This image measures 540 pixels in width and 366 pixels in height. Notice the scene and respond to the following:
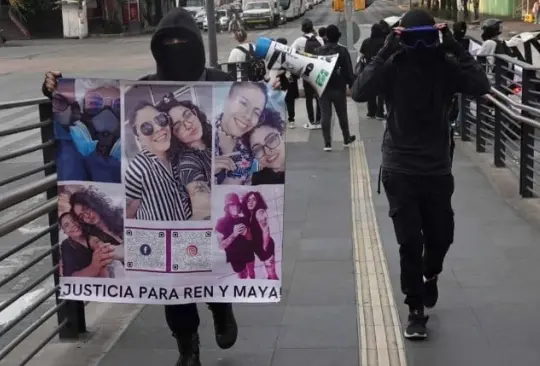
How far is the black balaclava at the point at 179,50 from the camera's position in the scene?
4359mm

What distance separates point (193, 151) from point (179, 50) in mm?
533

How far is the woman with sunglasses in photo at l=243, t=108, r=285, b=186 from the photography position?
166 inches

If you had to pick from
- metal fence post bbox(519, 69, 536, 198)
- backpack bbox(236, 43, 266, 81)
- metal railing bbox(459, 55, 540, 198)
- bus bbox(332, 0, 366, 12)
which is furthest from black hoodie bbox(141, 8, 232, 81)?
bus bbox(332, 0, 366, 12)

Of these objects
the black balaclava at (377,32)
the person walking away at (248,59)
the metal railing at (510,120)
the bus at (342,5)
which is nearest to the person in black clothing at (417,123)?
the metal railing at (510,120)

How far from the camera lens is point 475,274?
20.4 ft

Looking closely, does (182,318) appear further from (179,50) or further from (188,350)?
(179,50)

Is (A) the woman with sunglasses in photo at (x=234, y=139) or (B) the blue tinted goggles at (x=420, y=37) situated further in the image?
(B) the blue tinted goggles at (x=420, y=37)

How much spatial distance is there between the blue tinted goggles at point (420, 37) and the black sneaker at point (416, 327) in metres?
1.49

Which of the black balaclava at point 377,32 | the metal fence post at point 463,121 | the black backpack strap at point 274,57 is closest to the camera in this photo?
the metal fence post at point 463,121

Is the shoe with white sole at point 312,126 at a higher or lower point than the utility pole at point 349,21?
lower

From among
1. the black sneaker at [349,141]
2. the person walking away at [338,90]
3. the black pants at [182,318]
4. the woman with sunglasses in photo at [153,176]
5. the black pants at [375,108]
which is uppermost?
the woman with sunglasses in photo at [153,176]

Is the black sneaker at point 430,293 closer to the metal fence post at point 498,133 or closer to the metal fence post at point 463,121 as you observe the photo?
the metal fence post at point 498,133

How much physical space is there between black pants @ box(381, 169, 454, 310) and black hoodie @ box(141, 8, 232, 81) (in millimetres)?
1247

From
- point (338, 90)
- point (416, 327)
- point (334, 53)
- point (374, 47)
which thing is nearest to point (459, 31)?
point (334, 53)
